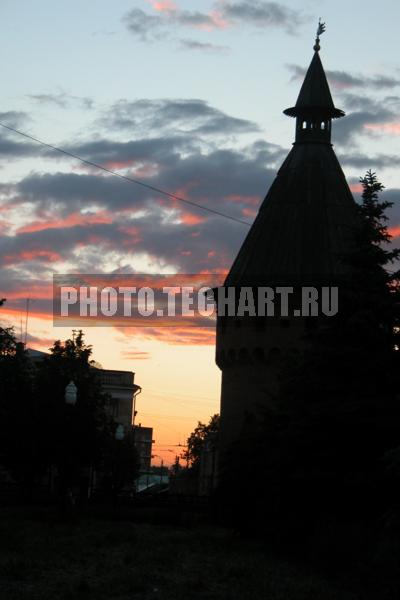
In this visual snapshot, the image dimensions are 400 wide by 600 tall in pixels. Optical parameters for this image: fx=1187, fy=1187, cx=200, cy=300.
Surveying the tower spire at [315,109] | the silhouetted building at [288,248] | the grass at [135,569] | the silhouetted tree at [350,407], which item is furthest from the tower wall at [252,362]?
the silhouetted tree at [350,407]

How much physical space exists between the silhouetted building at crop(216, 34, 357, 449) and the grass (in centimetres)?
2222

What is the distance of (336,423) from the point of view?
95.2ft

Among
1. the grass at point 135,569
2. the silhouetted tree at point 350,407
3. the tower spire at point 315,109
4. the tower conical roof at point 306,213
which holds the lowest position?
the grass at point 135,569

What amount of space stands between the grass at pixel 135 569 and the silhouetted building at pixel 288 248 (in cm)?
2222

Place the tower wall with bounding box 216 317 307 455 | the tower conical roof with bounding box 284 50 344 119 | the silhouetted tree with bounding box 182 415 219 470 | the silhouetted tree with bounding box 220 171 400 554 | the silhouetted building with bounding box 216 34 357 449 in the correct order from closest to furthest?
the silhouetted tree with bounding box 220 171 400 554 → the tower wall with bounding box 216 317 307 455 → the silhouetted building with bounding box 216 34 357 449 → the tower conical roof with bounding box 284 50 344 119 → the silhouetted tree with bounding box 182 415 219 470

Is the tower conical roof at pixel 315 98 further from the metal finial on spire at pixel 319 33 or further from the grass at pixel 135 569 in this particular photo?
the grass at pixel 135 569

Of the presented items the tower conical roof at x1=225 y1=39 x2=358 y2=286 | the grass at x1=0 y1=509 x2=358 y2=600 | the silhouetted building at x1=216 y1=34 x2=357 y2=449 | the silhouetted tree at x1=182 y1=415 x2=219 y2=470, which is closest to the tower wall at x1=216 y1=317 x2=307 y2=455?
the silhouetted building at x1=216 y1=34 x2=357 y2=449

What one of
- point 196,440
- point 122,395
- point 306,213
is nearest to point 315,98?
point 306,213

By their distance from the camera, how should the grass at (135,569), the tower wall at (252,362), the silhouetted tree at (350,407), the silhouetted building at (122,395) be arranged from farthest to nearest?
the silhouetted building at (122,395), the tower wall at (252,362), the silhouetted tree at (350,407), the grass at (135,569)

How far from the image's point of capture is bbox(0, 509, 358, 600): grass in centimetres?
1959

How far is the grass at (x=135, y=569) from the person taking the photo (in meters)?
19.6

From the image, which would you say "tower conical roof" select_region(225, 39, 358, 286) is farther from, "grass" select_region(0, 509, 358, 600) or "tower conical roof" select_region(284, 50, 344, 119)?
"grass" select_region(0, 509, 358, 600)

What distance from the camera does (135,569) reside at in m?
23.4

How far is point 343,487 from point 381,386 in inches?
107
